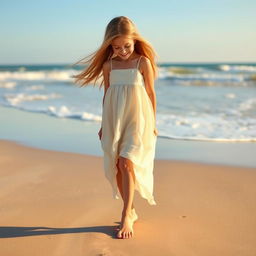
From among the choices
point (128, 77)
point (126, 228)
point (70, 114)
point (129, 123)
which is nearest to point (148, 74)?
point (128, 77)

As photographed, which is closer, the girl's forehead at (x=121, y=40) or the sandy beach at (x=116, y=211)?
the sandy beach at (x=116, y=211)

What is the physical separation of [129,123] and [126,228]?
0.77m

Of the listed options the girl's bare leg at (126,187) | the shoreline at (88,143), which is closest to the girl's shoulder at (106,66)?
the girl's bare leg at (126,187)

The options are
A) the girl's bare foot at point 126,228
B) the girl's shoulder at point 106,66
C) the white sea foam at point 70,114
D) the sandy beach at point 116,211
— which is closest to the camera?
the sandy beach at point 116,211

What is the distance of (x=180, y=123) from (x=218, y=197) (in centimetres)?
412

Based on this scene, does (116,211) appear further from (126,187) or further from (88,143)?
(88,143)

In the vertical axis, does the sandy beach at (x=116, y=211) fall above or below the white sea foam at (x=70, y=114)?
below

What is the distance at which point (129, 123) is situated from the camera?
308 centimetres

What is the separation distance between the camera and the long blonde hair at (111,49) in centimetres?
304

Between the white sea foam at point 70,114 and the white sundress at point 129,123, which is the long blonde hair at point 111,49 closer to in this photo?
the white sundress at point 129,123

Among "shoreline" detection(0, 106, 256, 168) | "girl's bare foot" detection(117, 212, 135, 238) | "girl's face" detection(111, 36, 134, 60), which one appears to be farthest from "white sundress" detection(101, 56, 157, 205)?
"shoreline" detection(0, 106, 256, 168)

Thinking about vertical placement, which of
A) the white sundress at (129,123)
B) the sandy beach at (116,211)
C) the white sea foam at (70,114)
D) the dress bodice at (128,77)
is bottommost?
Answer: the sandy beach at (116,211)

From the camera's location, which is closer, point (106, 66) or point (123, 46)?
point (123, 46)

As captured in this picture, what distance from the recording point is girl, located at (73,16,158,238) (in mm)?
3055
